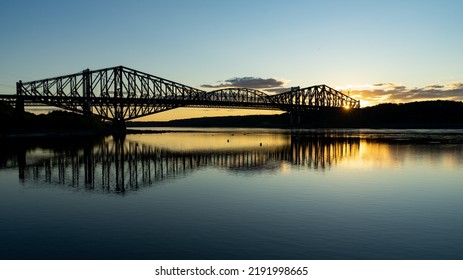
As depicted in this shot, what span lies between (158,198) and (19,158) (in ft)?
83.3

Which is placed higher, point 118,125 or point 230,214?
point 118,125

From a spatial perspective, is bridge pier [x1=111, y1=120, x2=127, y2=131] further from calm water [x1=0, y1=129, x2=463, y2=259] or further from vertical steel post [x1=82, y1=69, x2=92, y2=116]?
calm water [x1=0, y1=129, x2=463, y2=259]

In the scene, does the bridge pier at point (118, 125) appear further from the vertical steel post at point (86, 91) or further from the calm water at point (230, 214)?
the calm water at point (230, 214)

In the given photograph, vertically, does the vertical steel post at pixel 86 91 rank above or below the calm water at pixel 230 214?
above

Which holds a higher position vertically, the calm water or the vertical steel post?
the vertical steel post

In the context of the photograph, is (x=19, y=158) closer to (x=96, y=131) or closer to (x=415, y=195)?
(x=415, y=195)

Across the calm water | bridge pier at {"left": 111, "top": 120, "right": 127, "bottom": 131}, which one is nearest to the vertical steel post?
bridge pier at {"left": 111, "top": 120, "right": 127, "bottom": 131}

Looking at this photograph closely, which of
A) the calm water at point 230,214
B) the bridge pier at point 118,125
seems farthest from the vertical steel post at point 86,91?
the calm water at point 230,214

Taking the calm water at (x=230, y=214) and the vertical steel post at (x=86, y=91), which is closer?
the calm water at (x=230, y=214)

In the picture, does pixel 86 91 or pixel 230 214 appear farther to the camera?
pixel 86 91

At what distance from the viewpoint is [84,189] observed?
78.2 ft

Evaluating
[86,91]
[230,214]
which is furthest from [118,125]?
[230,214]

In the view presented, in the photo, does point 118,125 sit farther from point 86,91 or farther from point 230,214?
point 230,214

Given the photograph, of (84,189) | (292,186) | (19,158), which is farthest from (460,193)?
(19,158)
